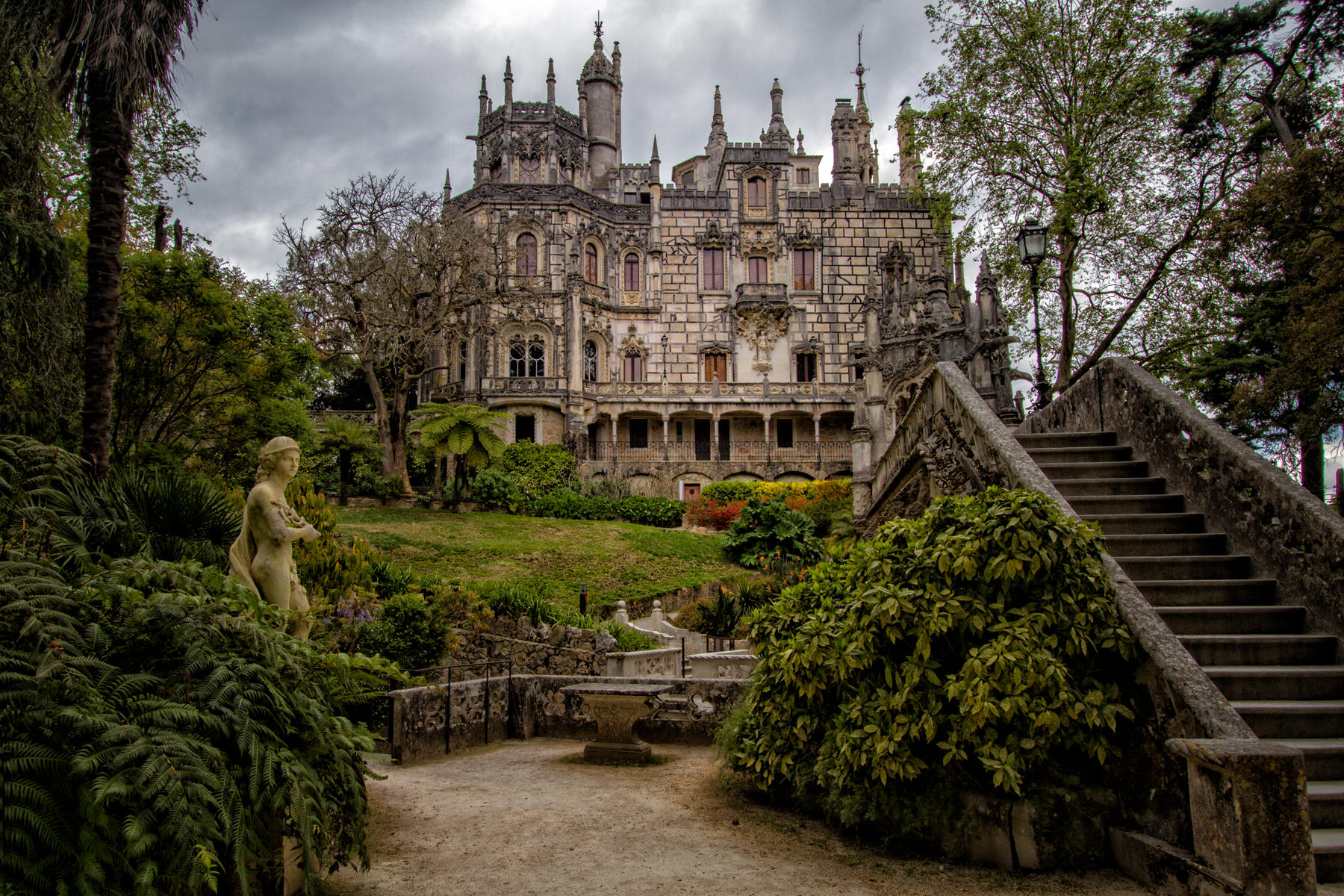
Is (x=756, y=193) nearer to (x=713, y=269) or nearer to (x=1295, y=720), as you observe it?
(x=713, y=269)

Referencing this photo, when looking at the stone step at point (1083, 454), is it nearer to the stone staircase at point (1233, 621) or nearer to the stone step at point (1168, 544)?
the stone staircase at point (1233, 621)

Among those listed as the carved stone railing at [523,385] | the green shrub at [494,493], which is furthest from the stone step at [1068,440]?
the carved stone railing at [523,385]

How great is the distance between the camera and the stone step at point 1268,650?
604cm

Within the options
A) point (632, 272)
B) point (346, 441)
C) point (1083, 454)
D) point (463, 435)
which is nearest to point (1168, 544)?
point (1083, 454)

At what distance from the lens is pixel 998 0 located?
19.8 m

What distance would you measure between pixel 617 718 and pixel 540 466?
88.9 feet

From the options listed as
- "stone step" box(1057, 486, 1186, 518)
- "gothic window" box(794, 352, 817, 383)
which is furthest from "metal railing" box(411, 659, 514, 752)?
"gothic window" box(794, 352, 817, 383)

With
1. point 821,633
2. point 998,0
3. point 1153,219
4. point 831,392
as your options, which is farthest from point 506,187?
point 821,633

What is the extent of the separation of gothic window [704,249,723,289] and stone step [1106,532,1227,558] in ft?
128

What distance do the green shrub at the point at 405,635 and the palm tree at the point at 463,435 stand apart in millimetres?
15923

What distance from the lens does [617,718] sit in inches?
352

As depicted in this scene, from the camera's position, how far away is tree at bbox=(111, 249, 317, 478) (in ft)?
51.5

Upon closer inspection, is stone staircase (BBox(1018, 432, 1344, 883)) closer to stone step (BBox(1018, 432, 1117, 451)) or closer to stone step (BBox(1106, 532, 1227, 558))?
stone step (BBox(1106, 532, 1227, 558))

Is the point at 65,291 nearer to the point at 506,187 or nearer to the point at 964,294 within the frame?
the point at 964,294
